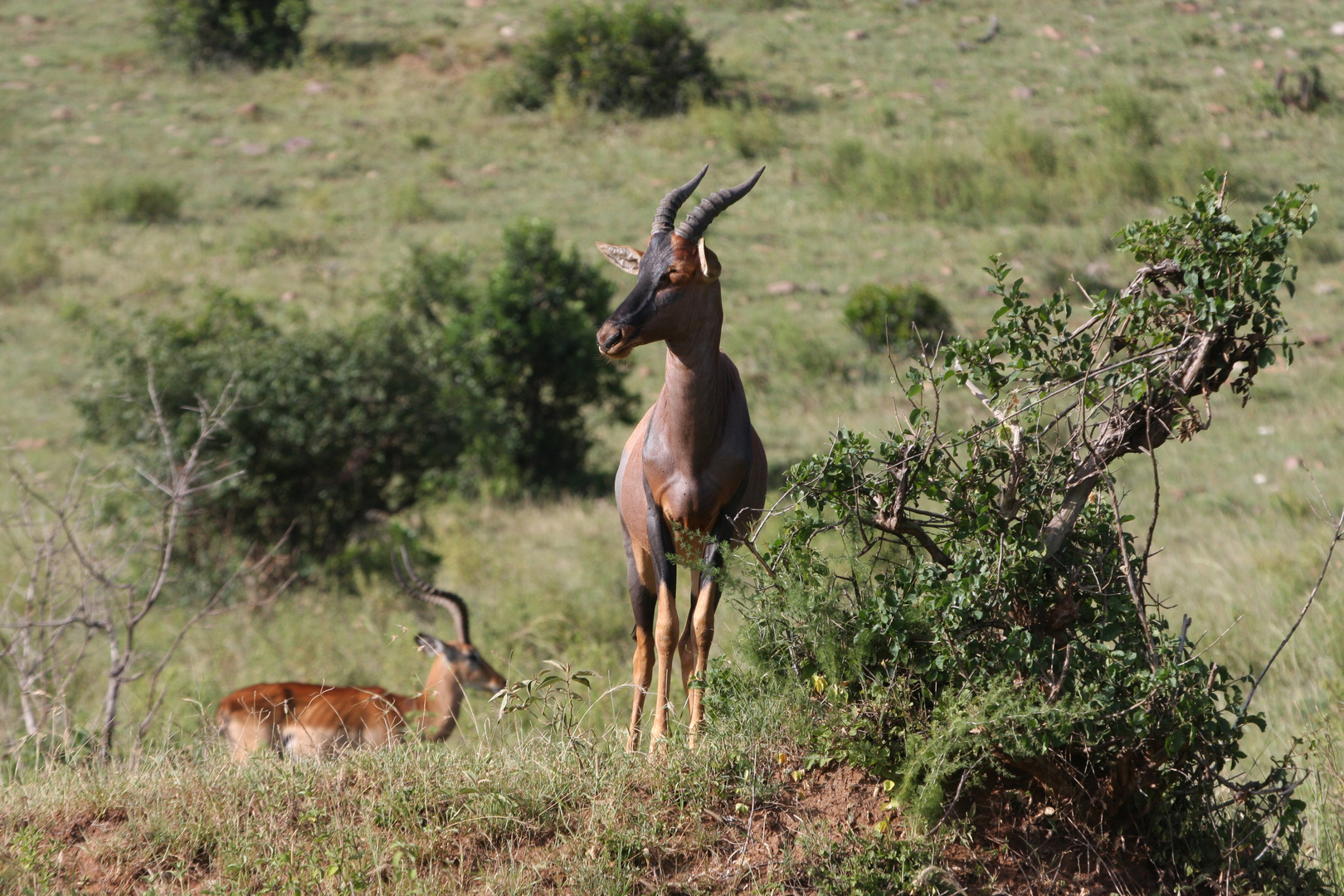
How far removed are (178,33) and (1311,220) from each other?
35.5 metres

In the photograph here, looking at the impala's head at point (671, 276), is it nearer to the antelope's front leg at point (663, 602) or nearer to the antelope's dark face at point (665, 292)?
the antelope's dark face at point (665, 292)

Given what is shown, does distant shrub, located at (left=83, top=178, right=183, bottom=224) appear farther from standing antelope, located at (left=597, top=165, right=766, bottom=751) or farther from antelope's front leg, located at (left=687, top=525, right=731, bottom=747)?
antelope's front leg, located at (left=687, top=525, right=731, bottom=747)

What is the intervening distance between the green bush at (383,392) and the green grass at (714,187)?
0.99 m

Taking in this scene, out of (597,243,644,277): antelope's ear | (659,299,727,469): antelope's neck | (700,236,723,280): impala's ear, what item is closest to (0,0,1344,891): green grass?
(659,299,727,469): antelope's neck

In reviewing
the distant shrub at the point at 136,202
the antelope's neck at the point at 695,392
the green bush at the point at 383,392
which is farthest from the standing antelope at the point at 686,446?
the distant shrub at the point at 136,202

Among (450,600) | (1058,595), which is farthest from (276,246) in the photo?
(1058,595)

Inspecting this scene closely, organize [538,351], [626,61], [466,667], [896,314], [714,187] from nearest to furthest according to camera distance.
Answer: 1. [466,667]
2. [538,351]
3. [896,314]
4. [714,187]
5. [626,61]

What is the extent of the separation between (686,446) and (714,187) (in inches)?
776

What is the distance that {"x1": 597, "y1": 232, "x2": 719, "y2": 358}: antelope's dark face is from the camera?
441cm

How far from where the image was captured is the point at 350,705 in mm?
8164

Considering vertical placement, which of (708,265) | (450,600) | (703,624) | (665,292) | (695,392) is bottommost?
(450,600)

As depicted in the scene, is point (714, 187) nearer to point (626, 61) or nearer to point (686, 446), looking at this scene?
point (626, 61)

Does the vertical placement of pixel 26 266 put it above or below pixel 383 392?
above

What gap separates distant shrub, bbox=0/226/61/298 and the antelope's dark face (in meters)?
22.3
